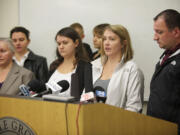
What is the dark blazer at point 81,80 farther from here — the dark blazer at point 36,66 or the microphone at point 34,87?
the dark blazer at point 36,66

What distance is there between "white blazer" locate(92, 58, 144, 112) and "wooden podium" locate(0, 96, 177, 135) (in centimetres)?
62

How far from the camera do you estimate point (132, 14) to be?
3.77 m

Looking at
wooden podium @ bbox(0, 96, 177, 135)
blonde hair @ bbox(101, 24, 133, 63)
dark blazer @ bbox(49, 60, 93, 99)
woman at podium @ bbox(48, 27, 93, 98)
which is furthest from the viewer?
woman at podium @ bbox(48, 27, 93, 98)

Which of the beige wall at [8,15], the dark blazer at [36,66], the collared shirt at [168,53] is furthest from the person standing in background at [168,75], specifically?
the beige wall at [8,15]

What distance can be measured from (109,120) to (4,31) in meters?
3.84

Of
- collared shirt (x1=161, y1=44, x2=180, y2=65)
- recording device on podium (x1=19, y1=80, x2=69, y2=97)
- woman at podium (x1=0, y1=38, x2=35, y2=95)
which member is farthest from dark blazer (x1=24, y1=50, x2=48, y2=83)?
collared shirt (x1=161, y1=44, x2=180, y2=65)

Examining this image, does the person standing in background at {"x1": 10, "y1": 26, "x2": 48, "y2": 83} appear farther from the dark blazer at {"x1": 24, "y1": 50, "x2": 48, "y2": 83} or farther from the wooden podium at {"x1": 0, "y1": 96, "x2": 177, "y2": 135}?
the wooden podium at {"x1": 0, "y1": 96, "x2": 177, "y2": 135}

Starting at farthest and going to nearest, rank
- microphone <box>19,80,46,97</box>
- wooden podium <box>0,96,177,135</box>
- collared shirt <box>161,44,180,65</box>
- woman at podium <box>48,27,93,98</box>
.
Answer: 1. woman at podium <box>48,27,93,98</box>
2. collared shirt <box>161,44,180,65</box>
3. microphone <box>19,80,46,97</box>
4. wooden podium <box>0,96,177,135</box>

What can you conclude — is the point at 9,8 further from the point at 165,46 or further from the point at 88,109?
the point at 88,109

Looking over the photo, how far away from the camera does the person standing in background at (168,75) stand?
174cm

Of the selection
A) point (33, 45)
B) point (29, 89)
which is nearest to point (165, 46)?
point (29, 89)

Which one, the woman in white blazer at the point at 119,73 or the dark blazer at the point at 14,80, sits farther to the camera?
the dark blazer at the point at 14,80

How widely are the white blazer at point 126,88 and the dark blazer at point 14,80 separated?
78 cm

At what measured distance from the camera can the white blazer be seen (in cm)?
206
